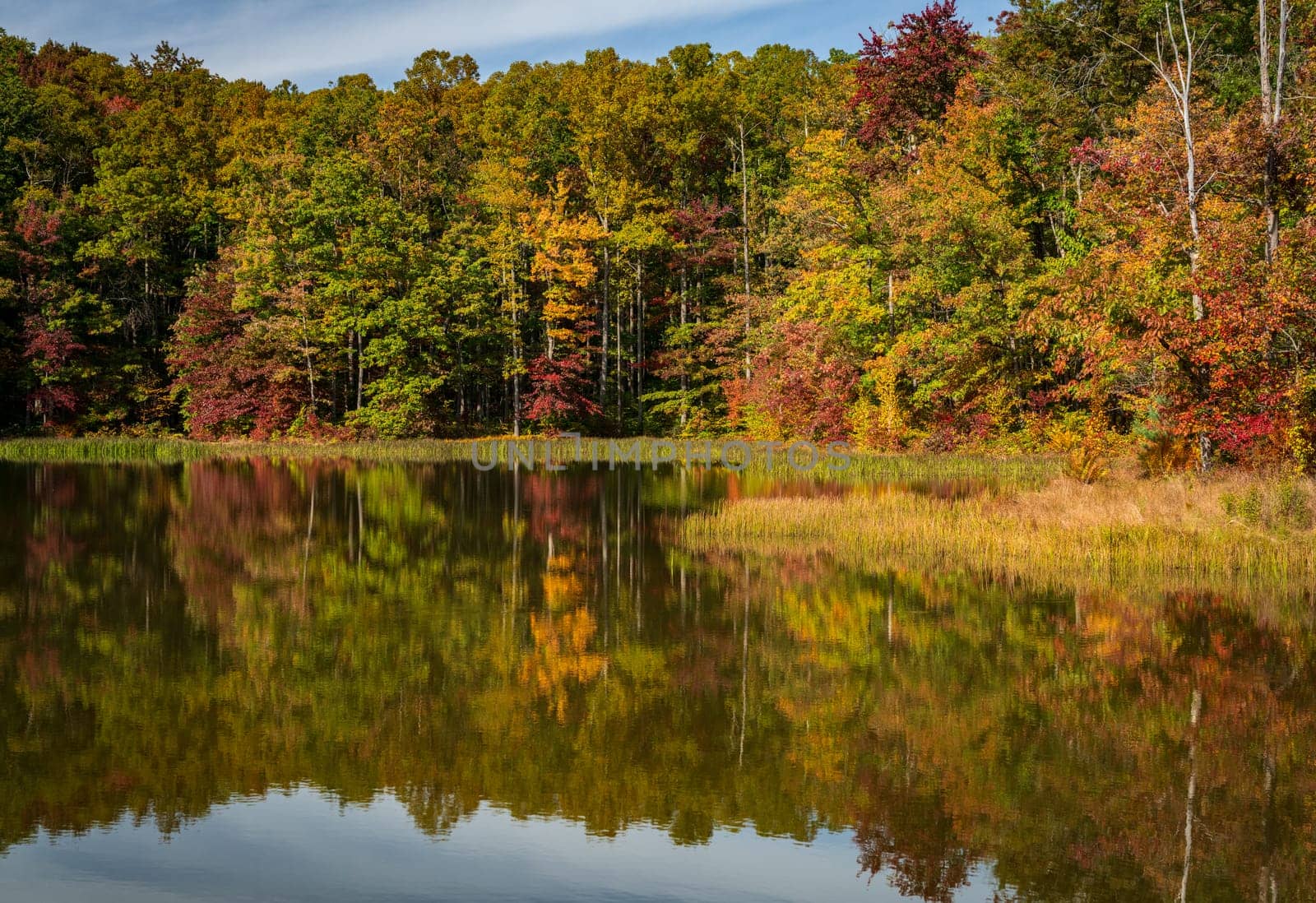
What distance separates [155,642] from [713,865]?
8.55 m

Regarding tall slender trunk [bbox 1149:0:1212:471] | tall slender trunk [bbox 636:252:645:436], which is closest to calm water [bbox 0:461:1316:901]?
tall slender trunk [bbox 1149:0:1212:471]

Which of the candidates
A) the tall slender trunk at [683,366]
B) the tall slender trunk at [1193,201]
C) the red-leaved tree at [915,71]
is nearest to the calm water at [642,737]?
the tall slender trunk at [1193,201]

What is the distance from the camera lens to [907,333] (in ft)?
132

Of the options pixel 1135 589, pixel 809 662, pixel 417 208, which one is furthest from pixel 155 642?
pixel 417 208

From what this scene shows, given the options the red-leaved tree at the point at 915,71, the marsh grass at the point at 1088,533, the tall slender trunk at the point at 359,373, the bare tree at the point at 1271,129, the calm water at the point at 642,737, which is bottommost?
the calm water at the point at 642,737

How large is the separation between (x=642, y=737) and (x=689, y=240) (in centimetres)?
4965

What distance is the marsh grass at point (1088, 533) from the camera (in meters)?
16.8

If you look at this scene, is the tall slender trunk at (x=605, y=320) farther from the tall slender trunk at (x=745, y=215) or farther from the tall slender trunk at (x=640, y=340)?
the tall slender trunk at (x=745, y=215)

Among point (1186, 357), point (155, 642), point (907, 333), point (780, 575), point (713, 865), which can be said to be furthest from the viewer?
point (907, 333)

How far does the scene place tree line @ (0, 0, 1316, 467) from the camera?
24.8 meters

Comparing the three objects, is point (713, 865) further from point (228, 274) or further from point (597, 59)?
point (597, 59)

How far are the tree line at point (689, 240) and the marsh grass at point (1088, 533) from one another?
292 cm

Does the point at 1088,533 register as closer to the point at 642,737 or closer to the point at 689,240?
the point at 642,737

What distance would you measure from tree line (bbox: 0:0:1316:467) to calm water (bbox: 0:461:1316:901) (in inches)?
424
